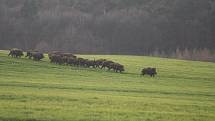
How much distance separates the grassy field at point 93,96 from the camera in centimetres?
2272

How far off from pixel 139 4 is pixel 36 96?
122 metres

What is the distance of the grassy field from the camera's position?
22.7m

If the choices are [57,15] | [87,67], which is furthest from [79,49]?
[87,67]

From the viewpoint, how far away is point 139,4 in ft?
482

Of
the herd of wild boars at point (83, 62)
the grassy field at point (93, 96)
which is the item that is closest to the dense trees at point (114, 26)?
the herd of wild boars at point (83, 62)

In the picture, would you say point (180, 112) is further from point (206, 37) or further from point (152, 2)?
point (152, 2)

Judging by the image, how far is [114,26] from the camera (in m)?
150

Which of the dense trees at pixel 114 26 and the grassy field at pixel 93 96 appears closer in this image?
the grassy field at pixel 93 96

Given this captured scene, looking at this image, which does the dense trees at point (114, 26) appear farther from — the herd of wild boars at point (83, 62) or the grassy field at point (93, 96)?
the grassy field at point (93, 96)

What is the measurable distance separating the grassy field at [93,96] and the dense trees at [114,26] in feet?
276

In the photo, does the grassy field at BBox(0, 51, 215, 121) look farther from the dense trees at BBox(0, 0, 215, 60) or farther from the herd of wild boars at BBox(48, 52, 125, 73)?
the dense trees at BBox(0, 0, 215, 60)

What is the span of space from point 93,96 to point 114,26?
12149 cm

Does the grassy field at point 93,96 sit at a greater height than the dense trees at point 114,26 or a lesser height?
lesser

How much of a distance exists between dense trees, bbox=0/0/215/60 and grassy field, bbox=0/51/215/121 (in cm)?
8401
